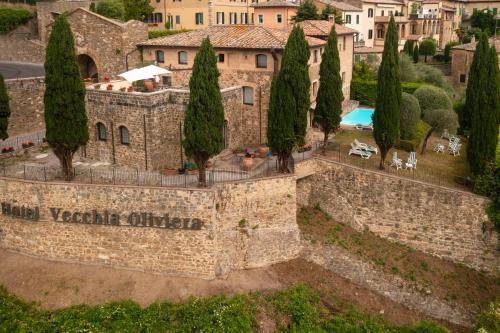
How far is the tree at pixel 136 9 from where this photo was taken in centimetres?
6152

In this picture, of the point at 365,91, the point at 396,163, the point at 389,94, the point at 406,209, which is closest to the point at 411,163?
the point at 396,163

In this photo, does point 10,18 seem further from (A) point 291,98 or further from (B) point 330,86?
(A) point 291,98

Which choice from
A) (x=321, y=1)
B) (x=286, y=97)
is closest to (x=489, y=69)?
(x=286, y=97)

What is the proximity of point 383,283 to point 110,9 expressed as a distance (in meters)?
40.6

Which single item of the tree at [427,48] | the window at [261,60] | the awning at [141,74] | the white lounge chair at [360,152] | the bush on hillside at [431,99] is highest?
the tree at [427,48]

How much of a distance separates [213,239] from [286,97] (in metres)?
8.49

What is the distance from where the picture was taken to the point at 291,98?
29906 mm

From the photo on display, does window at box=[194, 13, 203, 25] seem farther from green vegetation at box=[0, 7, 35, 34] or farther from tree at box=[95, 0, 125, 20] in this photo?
green vegetation at box=[0, 7, 35, 34]

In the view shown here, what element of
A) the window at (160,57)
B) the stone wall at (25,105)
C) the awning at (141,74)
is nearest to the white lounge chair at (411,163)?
the awning at (141,74)

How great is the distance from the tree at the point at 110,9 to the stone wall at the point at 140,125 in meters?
25.4

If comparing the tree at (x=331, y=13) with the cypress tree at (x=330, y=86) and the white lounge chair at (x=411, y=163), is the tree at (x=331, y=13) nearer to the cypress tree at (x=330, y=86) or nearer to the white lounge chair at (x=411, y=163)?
the cypress tree at (x=330, y=86)

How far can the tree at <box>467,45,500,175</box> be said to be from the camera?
3012 cm

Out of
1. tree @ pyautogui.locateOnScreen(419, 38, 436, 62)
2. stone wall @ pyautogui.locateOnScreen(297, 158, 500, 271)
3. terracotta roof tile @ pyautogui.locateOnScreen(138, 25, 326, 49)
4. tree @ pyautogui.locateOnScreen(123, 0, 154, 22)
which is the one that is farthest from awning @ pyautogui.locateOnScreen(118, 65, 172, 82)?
tree @ pyautogui.locateOnScreen(419, 38, 436, 62)

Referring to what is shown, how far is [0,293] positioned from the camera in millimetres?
26562
